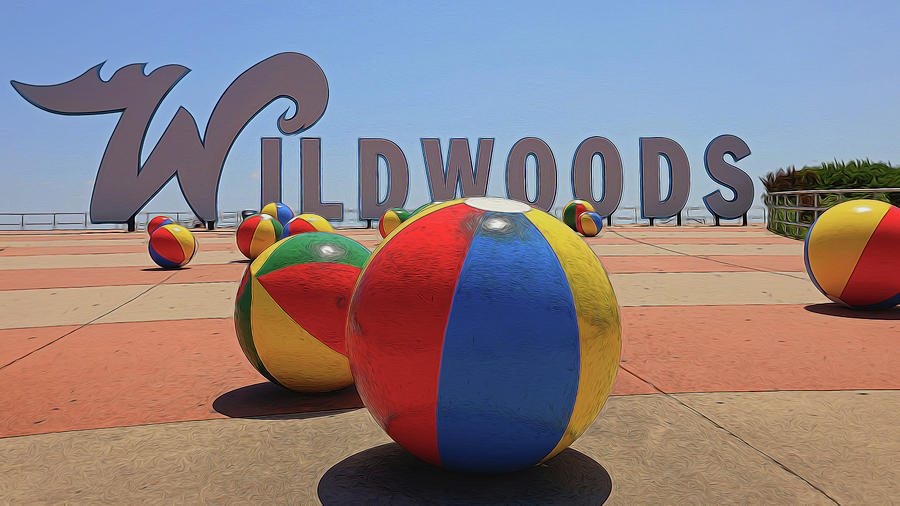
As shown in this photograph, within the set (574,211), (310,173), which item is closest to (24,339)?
(574,211)

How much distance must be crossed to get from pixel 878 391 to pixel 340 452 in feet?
12.2

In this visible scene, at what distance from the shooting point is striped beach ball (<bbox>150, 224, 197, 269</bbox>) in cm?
1374

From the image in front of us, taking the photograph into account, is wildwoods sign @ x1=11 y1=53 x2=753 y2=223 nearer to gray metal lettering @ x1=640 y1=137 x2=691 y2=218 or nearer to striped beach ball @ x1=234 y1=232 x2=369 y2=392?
gray metal lettering @ x1=640 y1=137 x2=691 y2=218

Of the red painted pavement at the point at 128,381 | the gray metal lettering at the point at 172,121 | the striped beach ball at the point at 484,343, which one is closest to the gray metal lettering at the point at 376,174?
the gray metal lettering at the point at 172,121

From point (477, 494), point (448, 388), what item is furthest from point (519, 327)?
point (477, 494)

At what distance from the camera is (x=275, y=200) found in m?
33.2

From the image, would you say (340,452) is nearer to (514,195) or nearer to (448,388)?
(448,388)

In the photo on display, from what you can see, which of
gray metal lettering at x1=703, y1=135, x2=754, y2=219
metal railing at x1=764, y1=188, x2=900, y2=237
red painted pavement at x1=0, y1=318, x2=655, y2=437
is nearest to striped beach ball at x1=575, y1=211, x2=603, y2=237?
metal railing at x1=764, y1=188, x2=900, y2=237

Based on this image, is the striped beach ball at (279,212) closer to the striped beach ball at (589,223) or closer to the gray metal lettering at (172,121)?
the gray metal lettering at (172,121)

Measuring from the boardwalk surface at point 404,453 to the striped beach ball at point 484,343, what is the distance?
0.97 feet

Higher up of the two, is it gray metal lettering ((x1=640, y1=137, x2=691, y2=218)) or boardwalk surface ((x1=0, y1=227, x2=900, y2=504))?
gray metal lettering ((x1=640, y1=137, x2=691, y2=218))

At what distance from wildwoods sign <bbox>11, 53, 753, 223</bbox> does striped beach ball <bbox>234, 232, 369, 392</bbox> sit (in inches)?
1120

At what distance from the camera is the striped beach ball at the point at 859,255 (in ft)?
24.5

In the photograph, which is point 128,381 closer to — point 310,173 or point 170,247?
point 170,247
